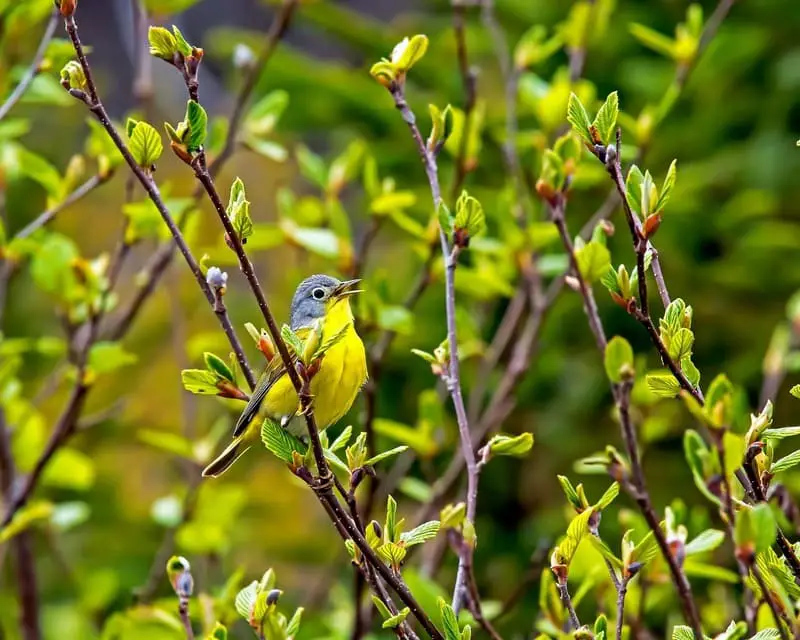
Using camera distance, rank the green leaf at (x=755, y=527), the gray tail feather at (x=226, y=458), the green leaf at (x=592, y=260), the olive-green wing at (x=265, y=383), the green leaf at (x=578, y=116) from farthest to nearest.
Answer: the gray tail feather at (x=226, y=458), the olive-green wing at (x=265, y=383), the green leaf at (x=592, y=260), the green leaf at (x=578, y=116), the green leaf at (x=755, y=527)

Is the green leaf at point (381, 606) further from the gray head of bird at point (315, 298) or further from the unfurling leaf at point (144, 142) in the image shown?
the gray head of bird at point (315, 298)

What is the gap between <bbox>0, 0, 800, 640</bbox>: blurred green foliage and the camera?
→ 99.3 inches

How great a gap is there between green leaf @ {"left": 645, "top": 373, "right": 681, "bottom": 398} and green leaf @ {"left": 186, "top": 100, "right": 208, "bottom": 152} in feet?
2.26

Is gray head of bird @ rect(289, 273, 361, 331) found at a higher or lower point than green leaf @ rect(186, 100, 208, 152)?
lower

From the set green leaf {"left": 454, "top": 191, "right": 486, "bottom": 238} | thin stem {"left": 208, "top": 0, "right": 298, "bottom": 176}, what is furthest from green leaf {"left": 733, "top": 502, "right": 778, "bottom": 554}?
thin stem {"left": 208, "top": 0, "right": 298, "bottom": 176}

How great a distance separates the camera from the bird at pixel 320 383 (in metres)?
2.02

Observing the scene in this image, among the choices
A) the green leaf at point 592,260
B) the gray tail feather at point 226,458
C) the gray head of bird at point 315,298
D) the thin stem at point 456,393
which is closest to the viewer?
the thin stem at point 456,393

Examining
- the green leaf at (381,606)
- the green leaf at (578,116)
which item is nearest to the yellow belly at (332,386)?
the green leaf at (381,606)

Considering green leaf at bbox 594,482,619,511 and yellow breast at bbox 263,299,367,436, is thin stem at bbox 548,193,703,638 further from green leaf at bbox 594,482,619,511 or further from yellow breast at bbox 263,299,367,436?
yellow breast at bbox 263,299,367,436

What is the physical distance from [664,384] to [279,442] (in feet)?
1.77

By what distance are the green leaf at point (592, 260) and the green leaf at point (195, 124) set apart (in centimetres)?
68

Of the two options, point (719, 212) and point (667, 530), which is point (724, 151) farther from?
point (667, 530)

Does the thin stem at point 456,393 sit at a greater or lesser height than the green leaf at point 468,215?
lesser

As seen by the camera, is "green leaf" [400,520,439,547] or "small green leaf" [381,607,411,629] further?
"green leaf" [400,520,439,547]
